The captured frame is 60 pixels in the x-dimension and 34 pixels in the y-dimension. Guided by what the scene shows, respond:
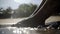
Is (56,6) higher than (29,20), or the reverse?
(56,6)

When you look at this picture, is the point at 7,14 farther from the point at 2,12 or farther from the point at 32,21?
the point at 32,21

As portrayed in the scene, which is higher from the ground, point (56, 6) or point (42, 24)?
point (56, 6)

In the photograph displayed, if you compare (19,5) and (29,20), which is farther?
(19,5)

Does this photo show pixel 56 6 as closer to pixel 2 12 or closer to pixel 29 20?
pixel 29 20

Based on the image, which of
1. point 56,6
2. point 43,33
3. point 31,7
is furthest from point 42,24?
point 31,7

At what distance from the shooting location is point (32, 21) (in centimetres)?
184

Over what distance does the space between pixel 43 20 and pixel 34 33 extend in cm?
53

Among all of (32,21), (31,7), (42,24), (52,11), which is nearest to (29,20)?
(32,21)

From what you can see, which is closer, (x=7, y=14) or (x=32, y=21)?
(x=32, y=21)

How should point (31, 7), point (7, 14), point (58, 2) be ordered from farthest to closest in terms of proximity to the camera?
point (31, 7)
point (7, 14)
point (58, 2)

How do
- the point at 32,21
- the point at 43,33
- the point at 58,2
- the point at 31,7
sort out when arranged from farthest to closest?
the point at 31,7, the point at 32,21, the point at 58,2, the point at 43,33

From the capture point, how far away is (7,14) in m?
3.43

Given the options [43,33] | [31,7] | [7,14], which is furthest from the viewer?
[31,7]

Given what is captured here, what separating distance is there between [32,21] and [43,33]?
0.49 metres
